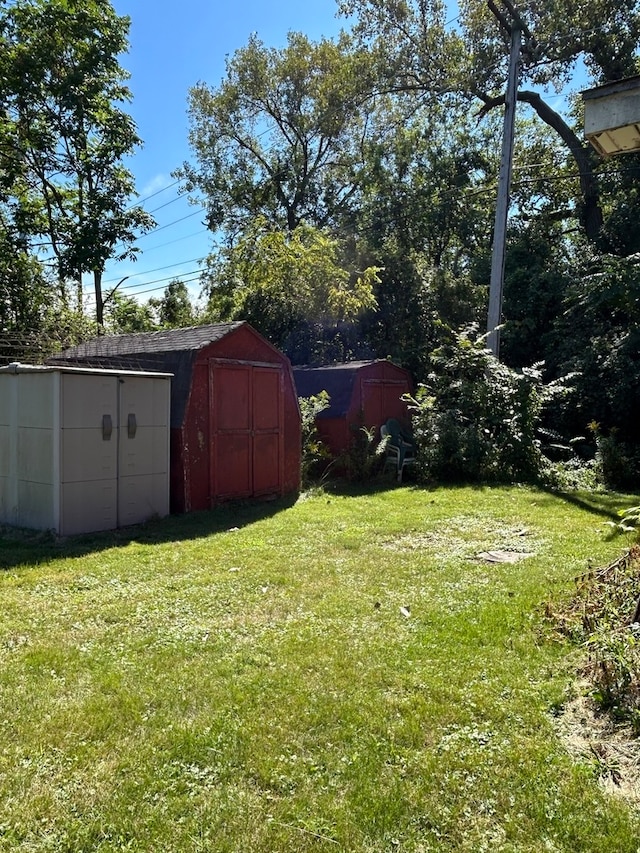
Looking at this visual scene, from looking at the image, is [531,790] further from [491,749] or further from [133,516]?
[133,516]

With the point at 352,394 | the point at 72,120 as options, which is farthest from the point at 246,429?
the point at 72,120

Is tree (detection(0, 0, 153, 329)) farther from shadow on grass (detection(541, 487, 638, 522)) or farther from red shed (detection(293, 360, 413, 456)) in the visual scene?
shadow on grass (detection(541, 487, 638, 522))

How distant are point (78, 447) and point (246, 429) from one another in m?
2.85

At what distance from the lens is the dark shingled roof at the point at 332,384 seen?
12289 mm

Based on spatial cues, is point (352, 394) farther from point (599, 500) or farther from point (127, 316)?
point (127, 316)

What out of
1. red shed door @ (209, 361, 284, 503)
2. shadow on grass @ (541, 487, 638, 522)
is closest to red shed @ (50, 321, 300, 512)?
red shed door @ (209, 361, 284, 503)

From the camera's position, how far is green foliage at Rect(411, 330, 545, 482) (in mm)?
10969

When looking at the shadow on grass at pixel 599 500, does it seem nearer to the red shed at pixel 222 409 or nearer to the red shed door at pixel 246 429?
the red shed at pixel 222 409

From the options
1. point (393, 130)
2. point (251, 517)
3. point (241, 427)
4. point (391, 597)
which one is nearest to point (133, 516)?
point (251, 517)

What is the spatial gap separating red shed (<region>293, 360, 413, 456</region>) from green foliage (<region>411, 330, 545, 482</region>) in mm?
1147

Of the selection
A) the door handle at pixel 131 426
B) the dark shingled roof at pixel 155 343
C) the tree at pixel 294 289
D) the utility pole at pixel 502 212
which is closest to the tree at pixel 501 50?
the utility pole at pixel 502 212

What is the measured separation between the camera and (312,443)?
1151cm

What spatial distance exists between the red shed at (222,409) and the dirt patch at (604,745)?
20.7ft

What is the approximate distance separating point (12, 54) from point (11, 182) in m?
2.97
